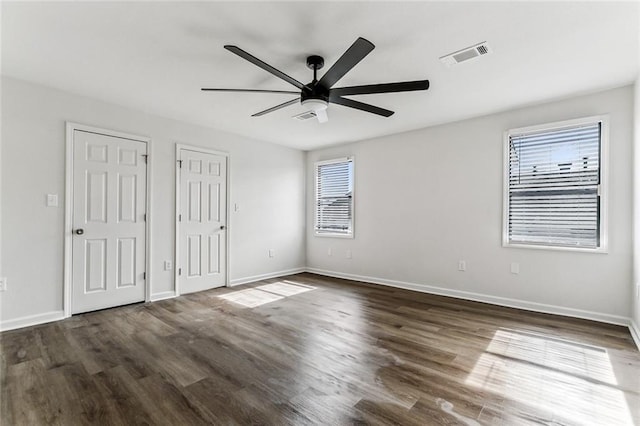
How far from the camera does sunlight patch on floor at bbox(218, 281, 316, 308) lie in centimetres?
405

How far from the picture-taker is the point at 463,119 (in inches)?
165

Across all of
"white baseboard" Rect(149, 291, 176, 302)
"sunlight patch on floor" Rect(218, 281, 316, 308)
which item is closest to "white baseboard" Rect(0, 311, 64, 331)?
"white baseboard" Rect(149, 291, 176, 302)

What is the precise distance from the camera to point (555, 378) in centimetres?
212

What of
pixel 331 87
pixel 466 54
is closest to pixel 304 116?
pixel 331 87

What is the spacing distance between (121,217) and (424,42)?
3875 millimetres

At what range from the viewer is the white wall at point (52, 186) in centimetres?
304

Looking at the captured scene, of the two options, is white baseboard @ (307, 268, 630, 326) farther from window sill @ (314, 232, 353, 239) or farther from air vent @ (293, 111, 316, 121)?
air vent @ (293, 111, 316, 121)

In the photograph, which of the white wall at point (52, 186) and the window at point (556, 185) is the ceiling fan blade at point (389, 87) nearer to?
the window at point (556, 185)

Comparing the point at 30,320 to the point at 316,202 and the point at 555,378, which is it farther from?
the point at 555,378

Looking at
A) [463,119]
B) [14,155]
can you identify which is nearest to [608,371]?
[463,119]

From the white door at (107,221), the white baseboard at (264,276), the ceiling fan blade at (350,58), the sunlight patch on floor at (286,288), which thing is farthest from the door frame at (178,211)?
the ceiling fan blade at (350,58)

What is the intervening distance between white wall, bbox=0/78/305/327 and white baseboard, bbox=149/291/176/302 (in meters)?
0.03

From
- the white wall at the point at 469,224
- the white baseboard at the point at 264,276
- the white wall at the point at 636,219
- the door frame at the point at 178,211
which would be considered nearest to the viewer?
the white wall at the point at 636,219

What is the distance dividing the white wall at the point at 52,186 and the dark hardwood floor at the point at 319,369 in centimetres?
52
